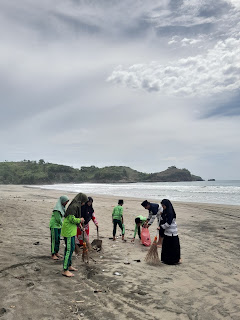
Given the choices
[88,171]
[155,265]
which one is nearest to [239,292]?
[155,265]

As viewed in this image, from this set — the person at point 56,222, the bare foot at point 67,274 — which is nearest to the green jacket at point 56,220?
the person at point 56,222

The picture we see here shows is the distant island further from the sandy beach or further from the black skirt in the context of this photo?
the black skirt

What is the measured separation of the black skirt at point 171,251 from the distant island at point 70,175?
366ft

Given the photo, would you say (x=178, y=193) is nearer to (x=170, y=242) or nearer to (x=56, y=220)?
(x=170, y=242)

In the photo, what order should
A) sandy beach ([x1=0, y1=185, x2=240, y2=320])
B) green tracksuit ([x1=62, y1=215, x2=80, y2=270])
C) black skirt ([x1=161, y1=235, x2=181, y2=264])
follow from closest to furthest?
sandy beach ([x1=0, y1=185, x2=240, y2=320]) < green tracksuit ([x1=62, y1=215, x2=80, y2=270]) < black skirt ([x1=161, y1=235, x2=181, y2=264])

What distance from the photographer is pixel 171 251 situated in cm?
708

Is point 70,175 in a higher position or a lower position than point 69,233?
higher

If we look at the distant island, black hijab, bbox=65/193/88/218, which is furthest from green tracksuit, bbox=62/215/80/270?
the distant island

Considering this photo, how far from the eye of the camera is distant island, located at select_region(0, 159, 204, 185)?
376 feet

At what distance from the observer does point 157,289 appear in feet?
17.5

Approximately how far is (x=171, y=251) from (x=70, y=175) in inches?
5532

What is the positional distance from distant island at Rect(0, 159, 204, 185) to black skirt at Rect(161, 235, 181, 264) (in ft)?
366

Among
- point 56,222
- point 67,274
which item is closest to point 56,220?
point 56,222

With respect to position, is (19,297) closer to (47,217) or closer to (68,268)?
(68,268)
